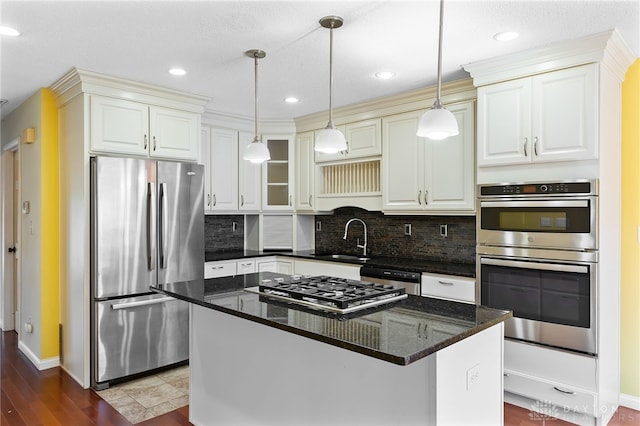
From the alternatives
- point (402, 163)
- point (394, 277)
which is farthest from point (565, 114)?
point (394, 277)

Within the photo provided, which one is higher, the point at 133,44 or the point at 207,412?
the point at 133,44

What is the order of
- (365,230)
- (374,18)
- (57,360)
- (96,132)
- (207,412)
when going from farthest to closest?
(365,230), (57,360), (96,132), (207,412), (374,18)

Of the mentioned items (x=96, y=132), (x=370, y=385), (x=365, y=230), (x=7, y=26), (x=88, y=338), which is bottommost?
(x=88, y=338)

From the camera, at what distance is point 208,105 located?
174 inches

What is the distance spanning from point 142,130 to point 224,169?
4.00ft

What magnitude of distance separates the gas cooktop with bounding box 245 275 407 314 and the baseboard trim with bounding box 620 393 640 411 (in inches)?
82.3

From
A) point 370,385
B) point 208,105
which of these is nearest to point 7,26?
point 208,105

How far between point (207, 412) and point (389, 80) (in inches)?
111

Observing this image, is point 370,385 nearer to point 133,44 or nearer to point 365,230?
point 133,44

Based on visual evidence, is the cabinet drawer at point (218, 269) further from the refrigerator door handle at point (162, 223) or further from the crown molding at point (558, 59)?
the crown molding at point (558, 59)

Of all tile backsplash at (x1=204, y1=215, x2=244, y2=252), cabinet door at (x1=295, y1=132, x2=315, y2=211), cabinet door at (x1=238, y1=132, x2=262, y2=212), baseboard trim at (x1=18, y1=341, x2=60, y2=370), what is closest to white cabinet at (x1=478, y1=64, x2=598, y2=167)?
cabinet door at (x1=295, y1=132, x2=315, y2=211)

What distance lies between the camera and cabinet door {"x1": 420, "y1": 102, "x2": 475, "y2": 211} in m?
3.53

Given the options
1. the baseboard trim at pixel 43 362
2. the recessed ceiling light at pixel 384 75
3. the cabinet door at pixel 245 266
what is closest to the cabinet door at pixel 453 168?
the recessed ceiling light at pixel 384 75

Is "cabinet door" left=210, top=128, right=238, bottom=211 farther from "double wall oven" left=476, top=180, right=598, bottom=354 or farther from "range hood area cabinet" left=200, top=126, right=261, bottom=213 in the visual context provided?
"double wall oven" left=476, top=180, right=598, bottom=354
